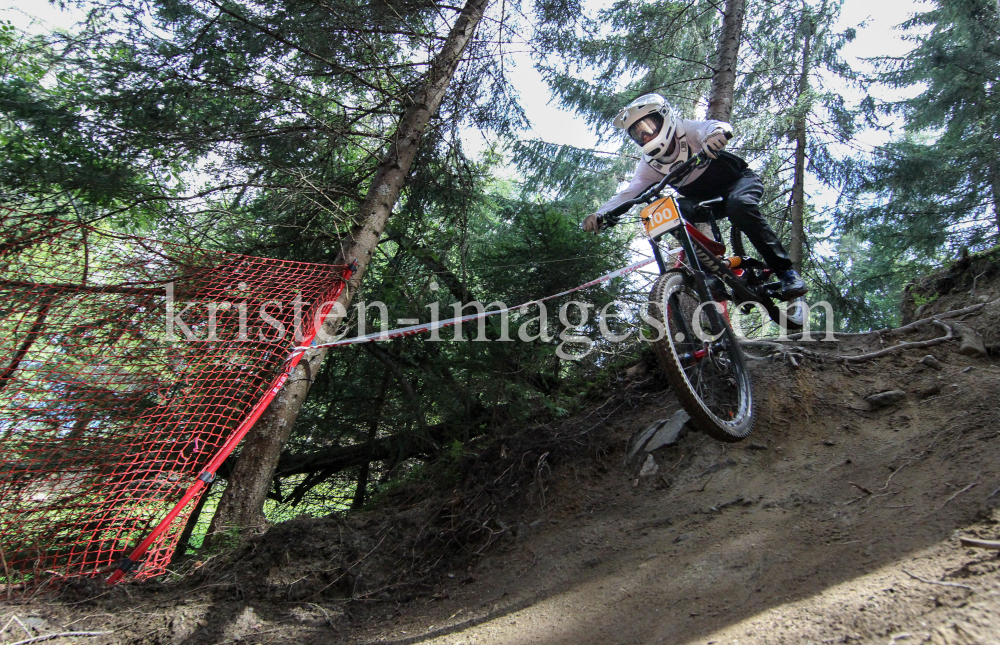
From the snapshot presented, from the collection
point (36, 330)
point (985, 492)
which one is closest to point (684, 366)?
point (985, 492)

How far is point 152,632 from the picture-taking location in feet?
7.61

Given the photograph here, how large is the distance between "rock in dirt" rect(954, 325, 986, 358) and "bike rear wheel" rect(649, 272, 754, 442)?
Answer: 1643 millimetres

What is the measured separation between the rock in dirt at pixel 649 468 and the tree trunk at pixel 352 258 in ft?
8.35

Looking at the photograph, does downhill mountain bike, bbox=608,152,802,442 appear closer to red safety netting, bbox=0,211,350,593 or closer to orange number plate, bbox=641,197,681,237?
orange number plate, bbox=641,197,681,237

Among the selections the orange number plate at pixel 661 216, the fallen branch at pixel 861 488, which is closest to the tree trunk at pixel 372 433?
the orange number plate at pixel 661 216

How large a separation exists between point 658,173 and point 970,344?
259 cm

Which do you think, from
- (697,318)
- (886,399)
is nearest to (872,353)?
(886,399)

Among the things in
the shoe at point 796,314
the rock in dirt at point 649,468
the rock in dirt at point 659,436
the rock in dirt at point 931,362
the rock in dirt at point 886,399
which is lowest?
the rock in dirt at point 649,468

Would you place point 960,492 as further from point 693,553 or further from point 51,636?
point 51,636

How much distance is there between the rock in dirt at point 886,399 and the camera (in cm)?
354

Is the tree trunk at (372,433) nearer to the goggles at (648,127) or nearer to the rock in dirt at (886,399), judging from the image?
the goggles at (648,127)

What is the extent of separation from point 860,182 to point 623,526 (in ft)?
32.4

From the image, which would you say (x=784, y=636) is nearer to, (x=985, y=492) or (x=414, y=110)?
(x=985, y=492)

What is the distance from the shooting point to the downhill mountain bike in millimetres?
3068
